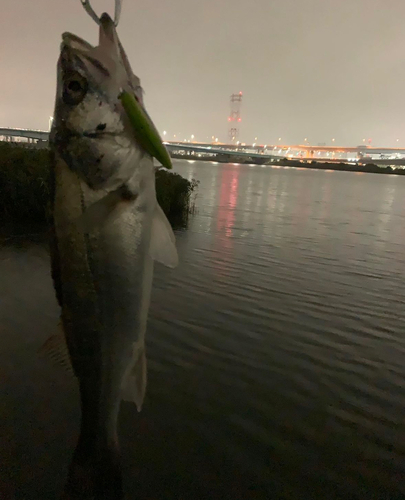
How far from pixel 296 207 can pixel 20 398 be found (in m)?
27.2

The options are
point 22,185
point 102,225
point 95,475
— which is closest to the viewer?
point 102,225

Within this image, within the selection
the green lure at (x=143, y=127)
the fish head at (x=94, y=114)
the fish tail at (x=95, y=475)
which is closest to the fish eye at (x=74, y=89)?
the fish head at (x=94, y=114)

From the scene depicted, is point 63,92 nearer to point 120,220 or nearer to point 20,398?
point 120,220

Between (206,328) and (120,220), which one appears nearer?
(120,220)

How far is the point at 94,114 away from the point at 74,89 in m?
0.14

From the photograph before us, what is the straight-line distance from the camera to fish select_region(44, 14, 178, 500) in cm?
191

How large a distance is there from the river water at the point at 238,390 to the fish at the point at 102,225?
2729mm

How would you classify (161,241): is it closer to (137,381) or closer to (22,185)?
(137,381)

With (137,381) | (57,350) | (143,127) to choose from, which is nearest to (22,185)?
(57,350)

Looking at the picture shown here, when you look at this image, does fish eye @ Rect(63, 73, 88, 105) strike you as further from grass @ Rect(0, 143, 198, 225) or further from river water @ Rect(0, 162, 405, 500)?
grass @ Rect(0, 143, 198, 225)

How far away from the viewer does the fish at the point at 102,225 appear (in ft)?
6.26

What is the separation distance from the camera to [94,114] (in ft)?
6.26

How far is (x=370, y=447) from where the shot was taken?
200 inches

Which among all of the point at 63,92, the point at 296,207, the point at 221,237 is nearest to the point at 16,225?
the point at 221,237
